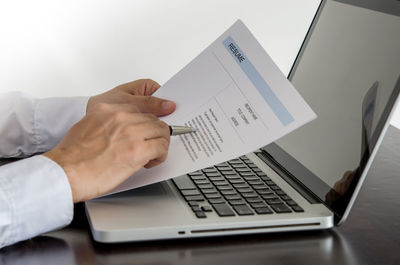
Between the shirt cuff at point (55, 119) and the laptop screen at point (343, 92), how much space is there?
0.42 m

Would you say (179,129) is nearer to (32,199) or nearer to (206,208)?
(206,208)

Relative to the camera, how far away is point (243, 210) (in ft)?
2.99

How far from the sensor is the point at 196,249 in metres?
0.84

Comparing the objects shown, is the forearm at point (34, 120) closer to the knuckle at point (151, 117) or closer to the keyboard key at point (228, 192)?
the knuckle at point (151, 117)

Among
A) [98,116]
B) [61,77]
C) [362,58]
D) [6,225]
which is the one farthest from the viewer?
[61,77]

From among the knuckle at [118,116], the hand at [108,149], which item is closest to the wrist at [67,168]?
the hand at [108,149]

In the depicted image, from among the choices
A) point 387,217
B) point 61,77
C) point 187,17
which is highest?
point 187,17

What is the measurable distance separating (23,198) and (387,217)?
586 millimetres

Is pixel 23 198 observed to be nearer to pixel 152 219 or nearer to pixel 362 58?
pixel 152 219

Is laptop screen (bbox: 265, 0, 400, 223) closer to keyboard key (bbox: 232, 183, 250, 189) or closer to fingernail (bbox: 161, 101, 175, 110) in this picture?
keyboard key (bbox: 232, 183, 250, 189)

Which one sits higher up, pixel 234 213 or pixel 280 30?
pixel 280 30

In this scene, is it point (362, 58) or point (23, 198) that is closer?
point (23, 198)

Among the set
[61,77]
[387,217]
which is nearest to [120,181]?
[387,217]

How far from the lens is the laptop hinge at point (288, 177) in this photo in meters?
1.00
